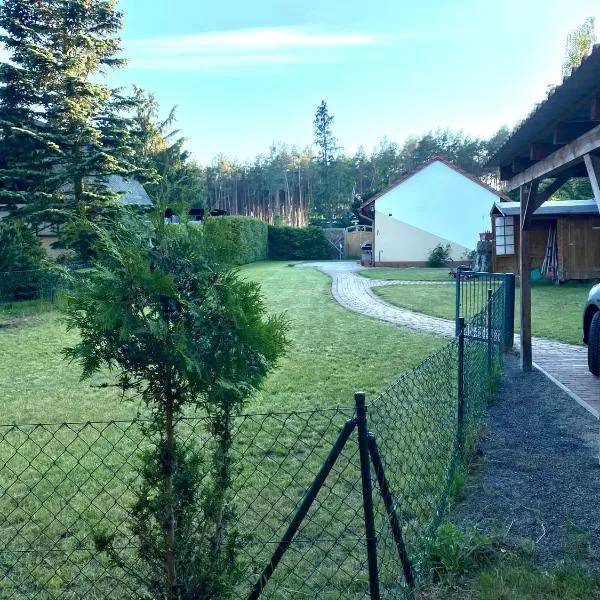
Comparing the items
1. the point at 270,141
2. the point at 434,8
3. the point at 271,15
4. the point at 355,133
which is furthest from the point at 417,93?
the point at 270,141

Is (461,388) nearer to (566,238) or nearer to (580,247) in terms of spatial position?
(566,238)

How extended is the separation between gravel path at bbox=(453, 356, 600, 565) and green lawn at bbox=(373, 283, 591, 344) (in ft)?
14.8

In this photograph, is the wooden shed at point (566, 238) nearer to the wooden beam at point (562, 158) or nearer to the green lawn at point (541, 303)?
the green lawn at point (541, 303)

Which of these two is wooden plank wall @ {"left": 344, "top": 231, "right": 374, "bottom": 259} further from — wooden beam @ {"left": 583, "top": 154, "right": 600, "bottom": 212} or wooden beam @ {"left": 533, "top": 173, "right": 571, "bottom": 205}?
wooden beam @ {"left": 583, "top": 154, "right": 600, "bottom": 212}

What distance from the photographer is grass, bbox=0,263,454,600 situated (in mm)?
3215

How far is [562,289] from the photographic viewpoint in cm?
1862

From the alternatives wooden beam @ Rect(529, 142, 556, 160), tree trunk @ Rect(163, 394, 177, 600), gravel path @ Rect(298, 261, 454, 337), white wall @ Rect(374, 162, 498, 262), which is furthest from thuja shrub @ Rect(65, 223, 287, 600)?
white wall @ Rect(374, 162, 498, 262)

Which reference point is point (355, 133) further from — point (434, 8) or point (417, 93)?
Answer: point (434, 8)

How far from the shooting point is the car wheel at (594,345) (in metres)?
7.09

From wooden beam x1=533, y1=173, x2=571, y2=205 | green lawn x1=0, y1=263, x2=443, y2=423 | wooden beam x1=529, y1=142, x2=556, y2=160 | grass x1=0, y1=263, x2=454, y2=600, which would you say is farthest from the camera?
wooden beam x1=533, y1=173, x2=571, y2=205

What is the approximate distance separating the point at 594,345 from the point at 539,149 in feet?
8.12

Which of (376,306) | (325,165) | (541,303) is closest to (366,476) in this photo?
(376,306)

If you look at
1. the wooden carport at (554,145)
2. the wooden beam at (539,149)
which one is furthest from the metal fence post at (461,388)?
the wooden beam at (539,149)

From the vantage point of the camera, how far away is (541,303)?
50.1 feet
